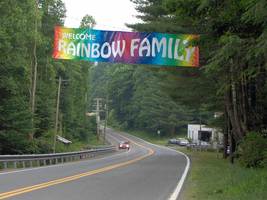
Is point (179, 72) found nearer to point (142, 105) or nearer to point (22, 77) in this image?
point (22, 77)

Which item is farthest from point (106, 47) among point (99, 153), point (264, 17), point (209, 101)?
point (99, 153)

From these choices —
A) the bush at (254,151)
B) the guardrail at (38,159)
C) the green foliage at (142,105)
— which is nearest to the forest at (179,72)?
the bush at (254,151)

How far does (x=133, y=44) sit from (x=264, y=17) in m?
8.66

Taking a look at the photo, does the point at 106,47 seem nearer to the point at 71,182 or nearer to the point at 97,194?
the point at 71,182

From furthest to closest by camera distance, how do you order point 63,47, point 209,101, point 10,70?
point 209,101 < point 10,70 < point 63,47

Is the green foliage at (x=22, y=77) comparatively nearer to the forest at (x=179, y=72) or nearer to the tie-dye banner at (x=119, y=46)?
the forest at (x=179, y=72)

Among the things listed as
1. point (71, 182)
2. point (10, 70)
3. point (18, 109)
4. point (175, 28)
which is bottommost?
point (71, 182)

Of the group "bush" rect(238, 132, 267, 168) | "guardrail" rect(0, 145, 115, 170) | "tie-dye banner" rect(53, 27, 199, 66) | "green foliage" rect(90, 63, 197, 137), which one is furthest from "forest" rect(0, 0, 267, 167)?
"green foliage" rect(90, 63, 197, 137)

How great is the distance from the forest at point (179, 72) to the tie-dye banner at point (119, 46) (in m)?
1.36

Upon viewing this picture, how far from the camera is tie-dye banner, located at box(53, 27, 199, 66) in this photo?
16859 millimetres

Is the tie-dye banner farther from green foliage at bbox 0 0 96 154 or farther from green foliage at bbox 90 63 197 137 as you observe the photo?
green foliage at bbox 90 63 197 137

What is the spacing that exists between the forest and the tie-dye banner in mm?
1360

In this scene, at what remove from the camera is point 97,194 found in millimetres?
9141

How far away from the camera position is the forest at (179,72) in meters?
11.7
